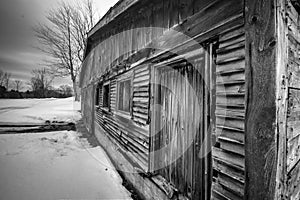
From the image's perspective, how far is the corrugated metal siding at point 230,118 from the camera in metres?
1.51

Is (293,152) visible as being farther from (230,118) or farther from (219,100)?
(219,100)

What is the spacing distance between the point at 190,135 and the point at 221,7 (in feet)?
5.16

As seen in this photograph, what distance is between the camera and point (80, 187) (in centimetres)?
354

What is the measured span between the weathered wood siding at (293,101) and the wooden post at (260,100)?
Answer: 32cm

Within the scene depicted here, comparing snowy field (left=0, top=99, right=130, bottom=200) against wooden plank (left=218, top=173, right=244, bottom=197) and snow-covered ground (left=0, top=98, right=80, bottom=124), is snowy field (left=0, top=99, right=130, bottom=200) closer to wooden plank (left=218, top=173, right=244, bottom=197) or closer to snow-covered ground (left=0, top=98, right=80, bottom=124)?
wooden plank (left=218, top=173, right=244, bottom=197)

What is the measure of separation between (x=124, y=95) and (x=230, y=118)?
11.3 feet

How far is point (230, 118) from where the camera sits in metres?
1.61

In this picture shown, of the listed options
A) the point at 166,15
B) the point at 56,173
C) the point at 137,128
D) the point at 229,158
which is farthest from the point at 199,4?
the point at 56,173

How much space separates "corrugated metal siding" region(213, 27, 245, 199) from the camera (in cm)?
151

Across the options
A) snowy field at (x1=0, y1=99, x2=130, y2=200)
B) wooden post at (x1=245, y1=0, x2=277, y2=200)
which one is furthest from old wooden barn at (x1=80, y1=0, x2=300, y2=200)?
snowy field at (x1=0, y1=99, x2=130, y2=200)

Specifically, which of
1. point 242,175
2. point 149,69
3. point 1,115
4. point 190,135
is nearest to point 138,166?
point 190,135

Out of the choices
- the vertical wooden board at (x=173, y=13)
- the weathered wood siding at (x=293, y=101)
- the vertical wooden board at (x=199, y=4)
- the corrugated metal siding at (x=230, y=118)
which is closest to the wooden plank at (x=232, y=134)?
the corrugated metal siding at (x=230, y=118)

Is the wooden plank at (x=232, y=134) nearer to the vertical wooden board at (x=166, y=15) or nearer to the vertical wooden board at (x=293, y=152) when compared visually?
the vertical wooden board at (x=293, y=152)

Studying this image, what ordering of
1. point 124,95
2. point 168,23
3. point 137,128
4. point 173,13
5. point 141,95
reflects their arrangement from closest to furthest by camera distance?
point 173,13 < point 168,23 < point 141,95 < point 137,128 < point 124,95
